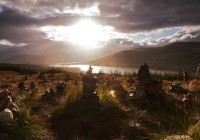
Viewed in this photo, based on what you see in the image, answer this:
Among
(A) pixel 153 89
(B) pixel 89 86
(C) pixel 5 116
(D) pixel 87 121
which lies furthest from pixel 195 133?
(B) pixel 89 86

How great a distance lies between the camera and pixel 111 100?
13.9 meters

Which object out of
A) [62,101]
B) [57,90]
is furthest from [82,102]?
[57,90]

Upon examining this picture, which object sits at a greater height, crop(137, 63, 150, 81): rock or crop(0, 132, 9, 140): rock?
crop(137, 63, 150, 81): rock

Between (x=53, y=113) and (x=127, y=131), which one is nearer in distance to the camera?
(x=127, y=131)

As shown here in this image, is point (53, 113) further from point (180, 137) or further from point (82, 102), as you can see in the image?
point (180, 137)

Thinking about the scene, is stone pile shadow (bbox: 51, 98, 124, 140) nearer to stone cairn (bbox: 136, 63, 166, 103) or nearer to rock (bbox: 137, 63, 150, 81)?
stone cairn (bbox: 136, 63, 166, 103)

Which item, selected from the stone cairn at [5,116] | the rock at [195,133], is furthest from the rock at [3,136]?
the rock at [195,133]

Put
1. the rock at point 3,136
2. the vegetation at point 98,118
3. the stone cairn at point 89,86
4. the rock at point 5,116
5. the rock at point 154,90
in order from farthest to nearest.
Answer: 1. the rock at point 154,90
2. the stone cairn at point 89,86
3. the vegetation at point 98,118
4. the rock at point 5,116
5. the rock at point 3,136

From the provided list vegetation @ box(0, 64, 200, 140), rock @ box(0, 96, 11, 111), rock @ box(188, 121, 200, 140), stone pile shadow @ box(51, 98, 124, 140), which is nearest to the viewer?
rock @ box(188, 121, 200, 140)

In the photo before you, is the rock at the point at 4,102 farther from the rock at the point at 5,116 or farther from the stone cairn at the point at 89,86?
the stone cairn at the point at 89,86

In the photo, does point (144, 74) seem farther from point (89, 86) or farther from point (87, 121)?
point (87, 121)

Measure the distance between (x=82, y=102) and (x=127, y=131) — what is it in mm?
3043

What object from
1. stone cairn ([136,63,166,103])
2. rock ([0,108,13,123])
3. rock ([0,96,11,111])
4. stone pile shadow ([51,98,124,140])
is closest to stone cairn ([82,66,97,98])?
stone pile shadow ([51,98,124,140])

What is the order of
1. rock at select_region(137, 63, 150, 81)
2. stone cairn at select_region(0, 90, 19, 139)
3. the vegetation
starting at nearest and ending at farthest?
stone cairn at select_region(0, 90, 19, 139) < the vegetation < rock at select_region(137, 63, 150, 81)
